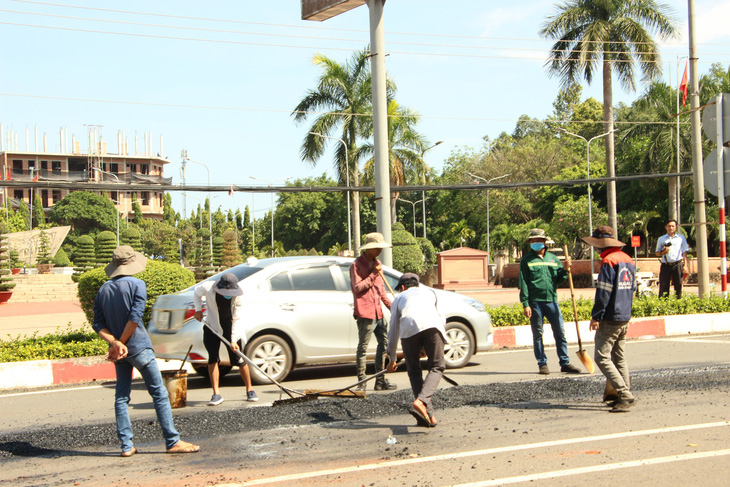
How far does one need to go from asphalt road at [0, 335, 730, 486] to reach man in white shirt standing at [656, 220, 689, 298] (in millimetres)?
5982

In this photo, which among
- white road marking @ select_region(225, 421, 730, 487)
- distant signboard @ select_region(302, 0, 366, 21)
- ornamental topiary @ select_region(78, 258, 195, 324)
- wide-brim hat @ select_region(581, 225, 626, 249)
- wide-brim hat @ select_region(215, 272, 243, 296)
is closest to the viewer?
white road marking @ select_region(225, 421, 730, 487)

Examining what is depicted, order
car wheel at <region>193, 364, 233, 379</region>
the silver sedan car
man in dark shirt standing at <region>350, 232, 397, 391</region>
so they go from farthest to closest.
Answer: car wheel at <region>193, 364, 233, 379</region>, the silver sedan car, man in dark shirt standing at <region>350, 232, 397, 391</region>

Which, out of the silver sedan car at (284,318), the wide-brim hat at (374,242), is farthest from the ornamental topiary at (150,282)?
the wide-brim hat at (374,242)

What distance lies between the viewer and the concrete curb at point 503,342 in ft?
32.8

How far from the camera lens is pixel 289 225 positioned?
88375 millimetres

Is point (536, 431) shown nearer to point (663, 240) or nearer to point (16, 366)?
point (16, 366)

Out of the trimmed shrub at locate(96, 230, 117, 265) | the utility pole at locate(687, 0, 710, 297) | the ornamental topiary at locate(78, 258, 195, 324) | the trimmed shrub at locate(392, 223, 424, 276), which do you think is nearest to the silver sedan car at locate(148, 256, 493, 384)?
the ornamental topiary at locate(78, 258, 195, 324)

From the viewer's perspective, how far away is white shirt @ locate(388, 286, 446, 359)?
6516mm

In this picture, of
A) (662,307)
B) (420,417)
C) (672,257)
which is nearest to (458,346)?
(420,417)

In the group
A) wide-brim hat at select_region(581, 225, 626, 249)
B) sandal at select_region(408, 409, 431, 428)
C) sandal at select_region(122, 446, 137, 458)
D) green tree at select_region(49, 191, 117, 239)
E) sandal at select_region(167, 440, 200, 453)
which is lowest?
sandal at select_region(122, 446, 137, 458)

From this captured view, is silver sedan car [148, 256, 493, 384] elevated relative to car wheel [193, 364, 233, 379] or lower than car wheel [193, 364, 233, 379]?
elevated

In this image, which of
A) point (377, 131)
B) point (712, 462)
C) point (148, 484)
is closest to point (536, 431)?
point (712, 462)

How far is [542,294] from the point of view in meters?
9.25

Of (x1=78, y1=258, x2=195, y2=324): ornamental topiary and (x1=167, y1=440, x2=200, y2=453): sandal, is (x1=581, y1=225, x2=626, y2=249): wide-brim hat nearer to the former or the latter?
(x1=167, y1=440, x2=200, y2=453): sandal
